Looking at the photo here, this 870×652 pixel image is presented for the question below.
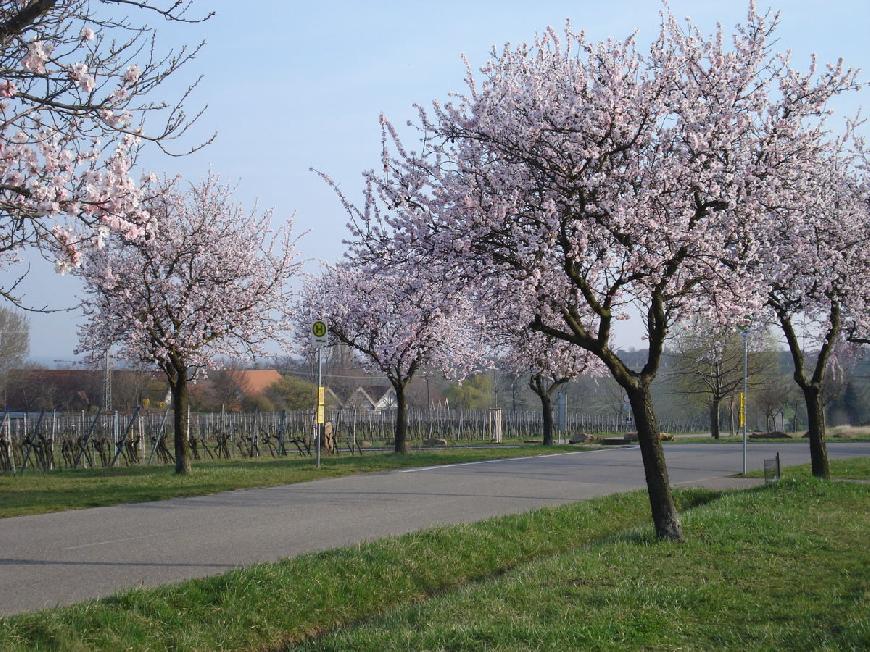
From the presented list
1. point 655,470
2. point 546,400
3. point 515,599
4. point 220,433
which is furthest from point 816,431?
point 220,433

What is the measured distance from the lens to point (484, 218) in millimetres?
11570

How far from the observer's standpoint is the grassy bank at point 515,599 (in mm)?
6984

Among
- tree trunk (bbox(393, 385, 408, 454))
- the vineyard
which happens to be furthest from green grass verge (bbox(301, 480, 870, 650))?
the vineyard

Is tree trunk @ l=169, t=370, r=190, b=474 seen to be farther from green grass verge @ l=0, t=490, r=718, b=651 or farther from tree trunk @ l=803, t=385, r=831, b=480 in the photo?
tree trunk @ l=803, t=385, r=831, b=480

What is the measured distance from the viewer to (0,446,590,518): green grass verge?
15572 mm

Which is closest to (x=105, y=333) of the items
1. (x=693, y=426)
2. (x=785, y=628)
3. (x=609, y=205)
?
(x=609, y=205)

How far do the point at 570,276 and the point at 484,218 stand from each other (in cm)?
137

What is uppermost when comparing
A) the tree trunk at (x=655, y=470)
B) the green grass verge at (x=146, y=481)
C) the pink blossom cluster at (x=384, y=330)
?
the pink blossom cluster at (x=384, y=330)

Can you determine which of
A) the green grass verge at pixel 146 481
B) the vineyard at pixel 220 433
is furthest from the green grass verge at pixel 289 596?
the vineyard at pixel 220 433

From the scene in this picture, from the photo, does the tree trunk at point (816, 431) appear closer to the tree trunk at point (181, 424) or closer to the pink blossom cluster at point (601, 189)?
the pink blossom cluster at point (601, 189)

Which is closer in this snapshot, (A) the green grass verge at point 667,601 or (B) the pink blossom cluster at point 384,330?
(A) the green grass verge at point 667,601

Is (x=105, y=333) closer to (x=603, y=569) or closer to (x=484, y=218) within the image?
(x=484, y=218)

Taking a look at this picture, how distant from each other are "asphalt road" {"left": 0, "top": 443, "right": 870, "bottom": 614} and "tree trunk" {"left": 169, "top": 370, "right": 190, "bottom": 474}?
3.61m

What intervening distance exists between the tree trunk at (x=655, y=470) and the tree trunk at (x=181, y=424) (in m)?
12.4
